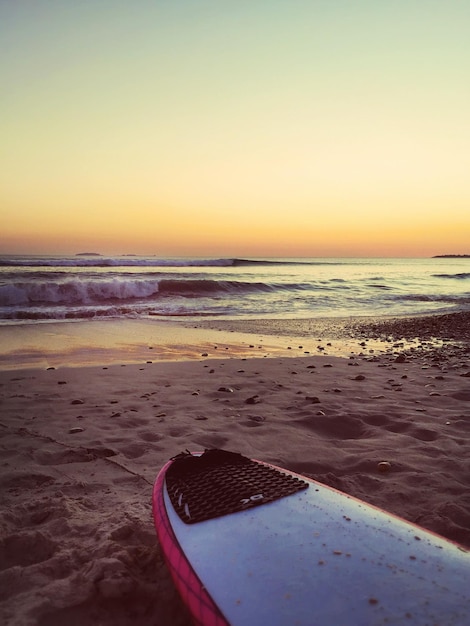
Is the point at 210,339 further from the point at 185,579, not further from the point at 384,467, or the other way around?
the point at 185,579

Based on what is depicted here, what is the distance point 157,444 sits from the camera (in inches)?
142

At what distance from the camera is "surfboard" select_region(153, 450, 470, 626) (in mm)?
1567

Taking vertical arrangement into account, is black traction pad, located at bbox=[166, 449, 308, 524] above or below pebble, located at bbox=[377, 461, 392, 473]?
above

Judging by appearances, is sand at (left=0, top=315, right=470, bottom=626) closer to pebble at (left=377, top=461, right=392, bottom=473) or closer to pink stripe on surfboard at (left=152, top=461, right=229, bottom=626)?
pebble at (left=377, top=461, right=392, bottom=473)

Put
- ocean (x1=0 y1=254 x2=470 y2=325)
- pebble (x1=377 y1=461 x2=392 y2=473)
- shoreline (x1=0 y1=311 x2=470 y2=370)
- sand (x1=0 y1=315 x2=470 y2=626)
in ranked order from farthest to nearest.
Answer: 1. ocean (x1=0 y1=254 x2=470 y2=325)
2. shoreline (x1=0 y1=311 x2=470 y2=370)
3. pebble (x1=377 y1=461 x2=392 y2=473)
4. sand (x1=0 y1=315 x2=470 y2=626)

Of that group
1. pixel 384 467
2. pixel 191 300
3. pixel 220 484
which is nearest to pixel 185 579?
pixel 220 484

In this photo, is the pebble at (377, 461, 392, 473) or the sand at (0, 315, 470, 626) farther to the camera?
the pebble at (377, 461, 392, 473)

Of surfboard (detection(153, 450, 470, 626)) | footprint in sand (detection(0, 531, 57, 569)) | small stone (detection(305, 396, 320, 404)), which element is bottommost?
footprint in sand (detection(0, 531, 57, 569))

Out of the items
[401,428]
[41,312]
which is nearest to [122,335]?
[41,312]

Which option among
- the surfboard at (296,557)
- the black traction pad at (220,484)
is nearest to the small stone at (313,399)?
the black traction pad at (220,484)

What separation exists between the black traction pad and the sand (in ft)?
1.00

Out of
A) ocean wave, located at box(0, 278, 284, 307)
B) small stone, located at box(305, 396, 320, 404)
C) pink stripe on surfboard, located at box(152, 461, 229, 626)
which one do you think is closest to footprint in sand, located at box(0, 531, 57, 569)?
pink stripe on surfboard, located at box(152, 461, 229, 626)

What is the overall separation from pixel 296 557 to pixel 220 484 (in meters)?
0.65

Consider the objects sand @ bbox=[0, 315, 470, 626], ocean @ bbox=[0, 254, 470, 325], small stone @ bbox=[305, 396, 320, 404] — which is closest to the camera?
sand @ bbox=[0, 315, 470, 626]
